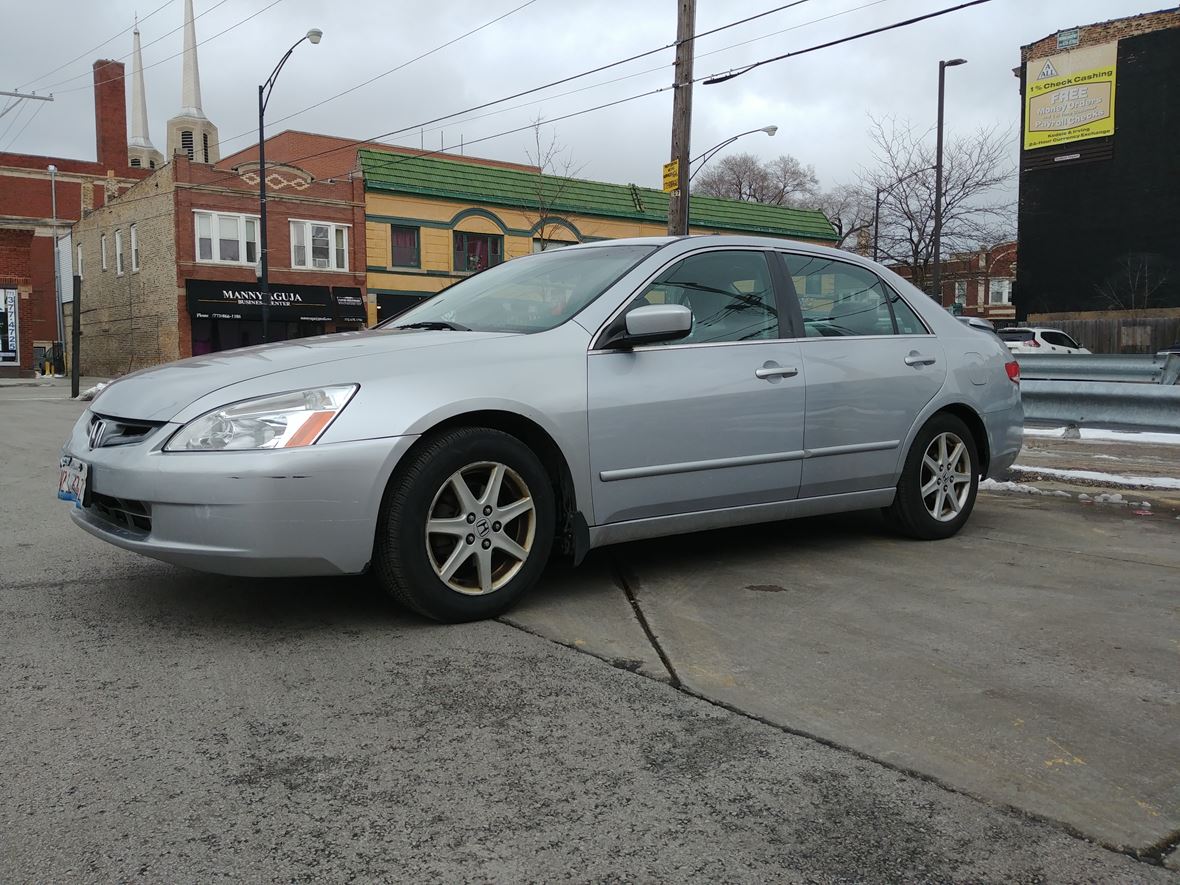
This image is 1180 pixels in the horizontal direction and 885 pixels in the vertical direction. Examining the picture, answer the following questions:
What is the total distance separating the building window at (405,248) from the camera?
3547cm

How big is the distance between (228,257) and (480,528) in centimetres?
3235

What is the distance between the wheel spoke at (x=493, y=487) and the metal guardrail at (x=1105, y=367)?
863 cm

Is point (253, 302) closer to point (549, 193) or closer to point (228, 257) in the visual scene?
point (228, 257)

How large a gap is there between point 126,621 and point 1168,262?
117 ft

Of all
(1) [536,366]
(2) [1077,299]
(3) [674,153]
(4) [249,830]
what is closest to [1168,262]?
(2) [1077,299]

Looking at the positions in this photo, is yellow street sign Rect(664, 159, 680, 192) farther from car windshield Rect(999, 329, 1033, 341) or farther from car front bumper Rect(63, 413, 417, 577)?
car windshield Rect(999, 329, 1033, 341)

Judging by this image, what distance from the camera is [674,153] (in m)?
14.6

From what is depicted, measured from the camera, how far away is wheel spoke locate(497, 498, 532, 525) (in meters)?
3.79

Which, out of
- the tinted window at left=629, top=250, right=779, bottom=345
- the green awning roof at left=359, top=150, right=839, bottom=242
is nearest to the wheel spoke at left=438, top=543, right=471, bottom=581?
the tinted window at left=629, top=250, right=779, bottom=345

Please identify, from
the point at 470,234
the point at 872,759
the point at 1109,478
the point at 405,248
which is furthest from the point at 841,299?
the point at 470,234

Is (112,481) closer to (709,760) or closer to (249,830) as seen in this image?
(249,830)

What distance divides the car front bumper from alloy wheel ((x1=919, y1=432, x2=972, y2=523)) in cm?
312

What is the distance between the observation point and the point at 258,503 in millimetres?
3348

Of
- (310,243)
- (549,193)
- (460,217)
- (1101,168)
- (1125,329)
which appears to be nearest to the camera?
(1125,329)
